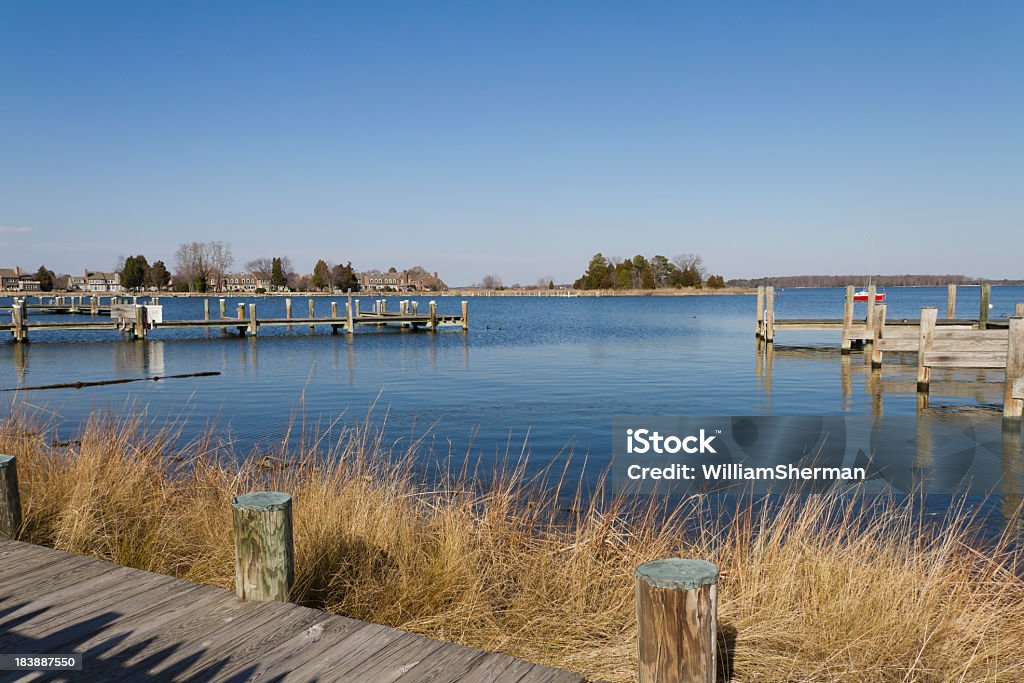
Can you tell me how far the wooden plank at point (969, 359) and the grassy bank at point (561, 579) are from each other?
1448cm

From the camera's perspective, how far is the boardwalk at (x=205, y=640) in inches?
158

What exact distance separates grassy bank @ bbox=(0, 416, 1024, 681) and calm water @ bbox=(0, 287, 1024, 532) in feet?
16.8

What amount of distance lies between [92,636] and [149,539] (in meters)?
2.19

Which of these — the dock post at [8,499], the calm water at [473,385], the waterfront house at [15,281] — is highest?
the waterfront house at [15,281]

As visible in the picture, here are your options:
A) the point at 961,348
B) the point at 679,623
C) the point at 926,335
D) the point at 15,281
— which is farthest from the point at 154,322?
the point at 15,281

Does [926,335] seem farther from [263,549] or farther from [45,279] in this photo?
[45,279]

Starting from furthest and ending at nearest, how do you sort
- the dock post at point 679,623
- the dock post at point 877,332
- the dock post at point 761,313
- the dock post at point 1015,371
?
the dock post at point 761,313, the dock post at point 877,332, the dock post at point 1015,371, the dock post at point 679,623

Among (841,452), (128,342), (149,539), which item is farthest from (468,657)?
(128,342)

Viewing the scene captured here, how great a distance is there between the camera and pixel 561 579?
5.79 metres

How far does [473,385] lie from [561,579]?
61.2 ft

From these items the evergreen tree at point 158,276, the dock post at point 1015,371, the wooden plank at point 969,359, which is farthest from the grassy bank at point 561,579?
the evergreen tree at point 158,276

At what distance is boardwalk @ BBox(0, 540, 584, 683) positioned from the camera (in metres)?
4.02

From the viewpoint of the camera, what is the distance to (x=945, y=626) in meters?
4.84

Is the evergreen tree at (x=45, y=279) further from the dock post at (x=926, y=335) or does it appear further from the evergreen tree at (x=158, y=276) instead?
the dock post at (x=926, y=335)
